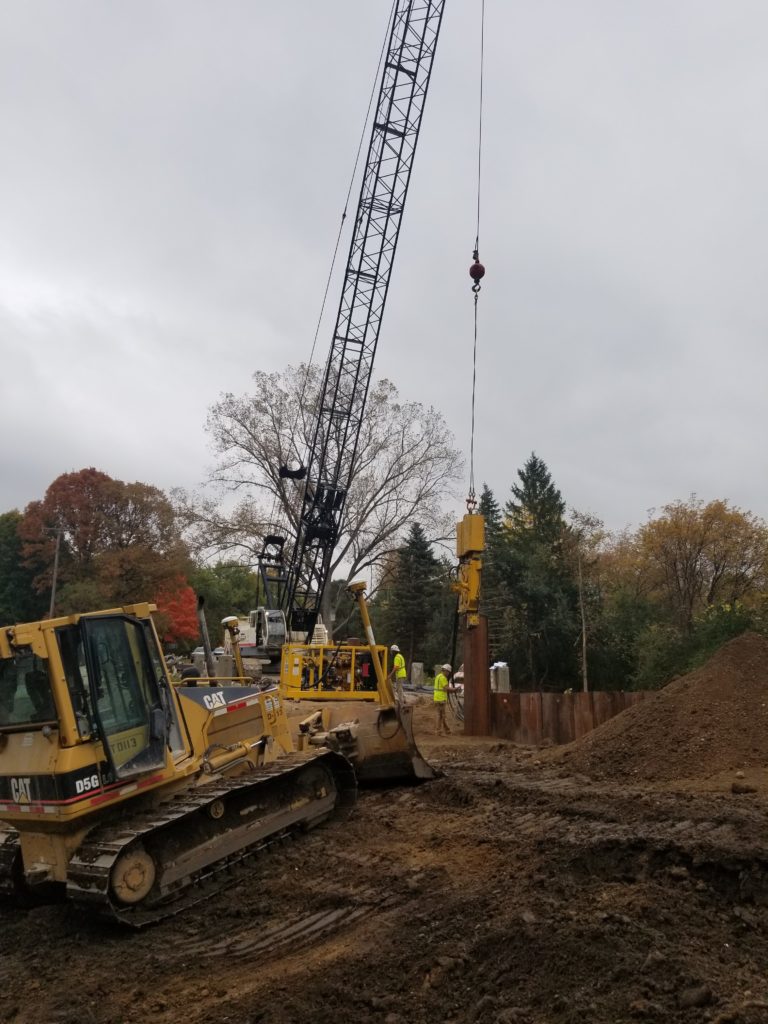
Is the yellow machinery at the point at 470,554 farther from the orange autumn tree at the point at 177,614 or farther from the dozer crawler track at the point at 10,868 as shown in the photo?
the orange autumn tree at the point at 177,614

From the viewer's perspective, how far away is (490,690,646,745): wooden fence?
1580 cm

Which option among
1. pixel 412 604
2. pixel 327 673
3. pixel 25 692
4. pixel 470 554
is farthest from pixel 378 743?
pixel 412 604

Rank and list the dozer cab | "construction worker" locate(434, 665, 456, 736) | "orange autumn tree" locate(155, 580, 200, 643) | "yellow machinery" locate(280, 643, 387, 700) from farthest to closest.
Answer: "orange autumn tree" locate(155, 580, 200, 643) → "construction worker" locate(434, 665, 456, 736) → "yellow machinery" locate(280, 643, 387, 700) → the dozer cab

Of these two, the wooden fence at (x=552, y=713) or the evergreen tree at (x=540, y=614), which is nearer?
the wooden fence at (x=552, y=713)

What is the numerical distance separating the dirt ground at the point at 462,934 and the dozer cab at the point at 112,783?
33 cm

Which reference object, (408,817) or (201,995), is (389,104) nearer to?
(408,817)

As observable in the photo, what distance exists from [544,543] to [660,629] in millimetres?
10759

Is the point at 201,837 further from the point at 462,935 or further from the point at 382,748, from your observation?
the point at 382,748

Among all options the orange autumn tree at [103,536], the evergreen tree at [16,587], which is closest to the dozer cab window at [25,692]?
the orange autumn tree at [103,536]

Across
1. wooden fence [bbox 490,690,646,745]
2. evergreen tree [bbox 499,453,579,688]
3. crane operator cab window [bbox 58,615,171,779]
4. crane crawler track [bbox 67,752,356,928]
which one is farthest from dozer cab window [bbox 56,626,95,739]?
evergreen tree [bbox 499,453,579,688]

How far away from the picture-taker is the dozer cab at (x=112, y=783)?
20.5ft

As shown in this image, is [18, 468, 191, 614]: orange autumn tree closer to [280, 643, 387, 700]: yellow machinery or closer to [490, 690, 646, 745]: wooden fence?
[490, 690, 646, 745]: wooden fence

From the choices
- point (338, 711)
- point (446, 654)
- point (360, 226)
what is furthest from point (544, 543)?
Answer: point (338, 711)

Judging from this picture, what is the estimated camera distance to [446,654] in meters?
44.7
